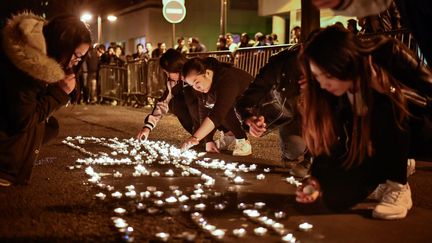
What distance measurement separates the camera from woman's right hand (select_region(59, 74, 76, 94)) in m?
3.79

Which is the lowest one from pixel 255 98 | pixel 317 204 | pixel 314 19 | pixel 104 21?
pixel 317 204

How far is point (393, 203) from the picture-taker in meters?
3.03

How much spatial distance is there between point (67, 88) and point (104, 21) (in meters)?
29.4

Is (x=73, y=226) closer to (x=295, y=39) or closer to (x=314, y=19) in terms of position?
(x=314, y=19)

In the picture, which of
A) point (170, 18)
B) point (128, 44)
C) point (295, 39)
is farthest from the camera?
point (128, 44)

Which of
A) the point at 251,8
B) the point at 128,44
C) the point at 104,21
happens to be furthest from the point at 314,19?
the point at 104,21

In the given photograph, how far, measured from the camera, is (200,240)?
2.63 metres

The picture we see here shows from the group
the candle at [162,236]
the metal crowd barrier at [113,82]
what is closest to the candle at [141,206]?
the candle at [162,236]

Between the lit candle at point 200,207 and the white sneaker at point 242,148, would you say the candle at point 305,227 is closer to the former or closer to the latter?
the lit candle at point 200,207

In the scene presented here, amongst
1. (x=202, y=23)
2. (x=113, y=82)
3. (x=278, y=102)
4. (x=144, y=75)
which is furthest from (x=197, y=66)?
(x=202, y=23)

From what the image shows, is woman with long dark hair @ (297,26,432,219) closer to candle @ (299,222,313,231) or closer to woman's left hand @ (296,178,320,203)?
woman's left hand @ (296,178,320,203)

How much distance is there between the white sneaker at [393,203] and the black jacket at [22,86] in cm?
224

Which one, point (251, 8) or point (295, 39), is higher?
point (251, 8)

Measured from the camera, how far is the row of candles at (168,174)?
2.84 metres
